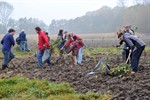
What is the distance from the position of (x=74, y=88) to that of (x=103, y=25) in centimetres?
7537

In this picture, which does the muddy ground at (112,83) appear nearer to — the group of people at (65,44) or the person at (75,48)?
the group of people at (65,44)

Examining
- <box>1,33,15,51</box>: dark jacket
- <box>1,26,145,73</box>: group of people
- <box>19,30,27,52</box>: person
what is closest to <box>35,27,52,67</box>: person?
<box>1,26,145,73</box>: group of people

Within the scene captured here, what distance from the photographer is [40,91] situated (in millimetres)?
9109

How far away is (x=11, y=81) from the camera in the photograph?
34.6 ft

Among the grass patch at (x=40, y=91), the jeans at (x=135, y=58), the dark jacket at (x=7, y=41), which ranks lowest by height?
the grass patch at (x=40, y=91)

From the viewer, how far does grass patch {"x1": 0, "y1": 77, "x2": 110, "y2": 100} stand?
8344 mm

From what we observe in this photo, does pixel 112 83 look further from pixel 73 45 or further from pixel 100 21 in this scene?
pixel 100 21

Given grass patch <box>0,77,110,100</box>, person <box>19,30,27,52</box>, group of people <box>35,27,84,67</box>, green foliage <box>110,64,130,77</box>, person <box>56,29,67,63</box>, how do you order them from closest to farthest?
grass patch <box>0,77,110,100</box> → green foliage <box>110,64,130,77</box> → group of people <box>35,27,84,67</box> → person <box>56,29,67,63</box> → person <box>19,30,27,52</box>

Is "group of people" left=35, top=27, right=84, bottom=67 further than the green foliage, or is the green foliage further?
"group of people" left=35, top=27, right=84, bottom=67

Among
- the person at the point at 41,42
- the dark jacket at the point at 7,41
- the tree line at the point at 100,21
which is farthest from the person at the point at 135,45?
the tree line at the point at 100,21

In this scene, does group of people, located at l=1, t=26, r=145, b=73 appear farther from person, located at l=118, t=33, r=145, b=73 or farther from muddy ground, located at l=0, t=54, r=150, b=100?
muddy ground, located at l=0, t=54, r=150, b=100

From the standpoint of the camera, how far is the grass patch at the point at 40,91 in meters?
8.34

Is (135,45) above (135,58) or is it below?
above

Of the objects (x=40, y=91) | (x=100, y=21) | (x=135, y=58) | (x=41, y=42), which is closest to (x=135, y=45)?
(x=135, y=58)
